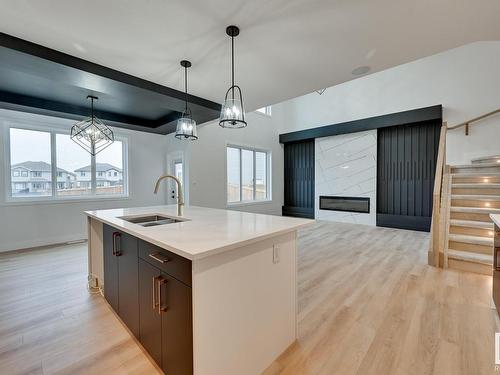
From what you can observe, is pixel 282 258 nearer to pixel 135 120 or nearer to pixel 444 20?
pixel 444 20

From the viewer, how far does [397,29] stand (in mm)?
2096

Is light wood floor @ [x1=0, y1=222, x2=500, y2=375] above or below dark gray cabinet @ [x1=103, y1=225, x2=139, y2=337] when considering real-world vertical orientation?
below

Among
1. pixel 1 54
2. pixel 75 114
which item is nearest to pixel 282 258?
pixel 1 54

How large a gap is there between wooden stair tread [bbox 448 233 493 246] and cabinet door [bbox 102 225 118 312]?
4295mm

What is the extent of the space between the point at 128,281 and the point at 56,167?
421cm

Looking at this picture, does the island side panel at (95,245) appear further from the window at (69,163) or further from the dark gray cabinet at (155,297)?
the window at (69,163)

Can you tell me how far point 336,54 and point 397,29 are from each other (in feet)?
1.86

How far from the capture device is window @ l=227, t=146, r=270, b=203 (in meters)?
6.73

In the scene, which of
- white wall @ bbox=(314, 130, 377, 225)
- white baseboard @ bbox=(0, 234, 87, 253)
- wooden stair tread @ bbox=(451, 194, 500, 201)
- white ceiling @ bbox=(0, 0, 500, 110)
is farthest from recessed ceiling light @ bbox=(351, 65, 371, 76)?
white baseboard @ bbox=(0, 234, 87, 253)

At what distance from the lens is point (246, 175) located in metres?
7.27

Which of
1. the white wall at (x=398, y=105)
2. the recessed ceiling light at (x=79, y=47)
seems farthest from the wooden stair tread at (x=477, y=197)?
the recessed ceiling light at (x=79, y=47)

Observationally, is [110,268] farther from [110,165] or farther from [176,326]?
[110,165]

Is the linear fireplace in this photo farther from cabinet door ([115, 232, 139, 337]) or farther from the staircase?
cabinet door ([115, 232, 139, 337])

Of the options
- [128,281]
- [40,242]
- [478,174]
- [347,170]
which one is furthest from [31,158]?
[478,174]
